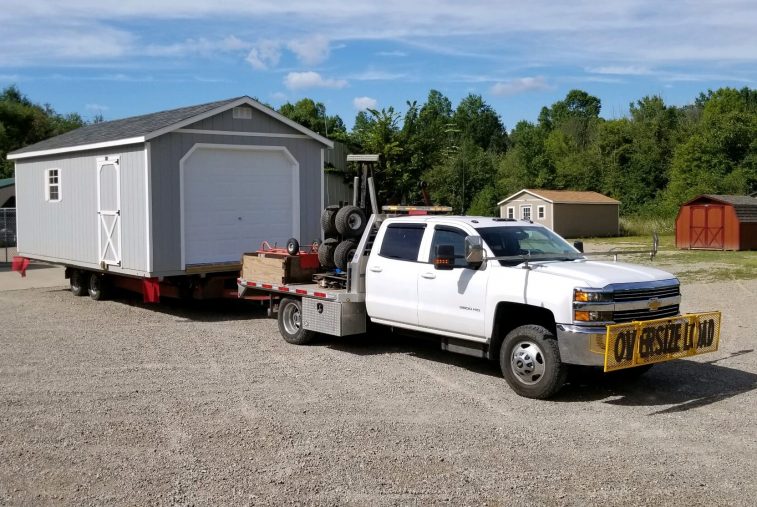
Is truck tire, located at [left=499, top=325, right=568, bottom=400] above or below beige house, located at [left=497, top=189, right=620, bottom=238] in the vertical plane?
below

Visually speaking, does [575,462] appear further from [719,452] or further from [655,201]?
[655,201]

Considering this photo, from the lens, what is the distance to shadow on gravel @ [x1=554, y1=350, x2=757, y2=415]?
8.07 m

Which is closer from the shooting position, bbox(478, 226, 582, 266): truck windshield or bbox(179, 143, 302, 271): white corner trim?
bbox(478, 226, 582, 266): truck windshield

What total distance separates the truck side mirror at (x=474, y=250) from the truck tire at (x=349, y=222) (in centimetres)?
294

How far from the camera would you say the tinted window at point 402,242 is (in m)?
9.71

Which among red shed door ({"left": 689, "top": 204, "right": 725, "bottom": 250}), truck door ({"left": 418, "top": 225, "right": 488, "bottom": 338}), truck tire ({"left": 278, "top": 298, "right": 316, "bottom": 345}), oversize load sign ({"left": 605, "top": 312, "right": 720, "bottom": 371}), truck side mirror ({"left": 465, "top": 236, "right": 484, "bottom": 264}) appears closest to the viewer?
oversize load sign ({"left": 605, "top": 312, "right": 720, "bottom": 371})

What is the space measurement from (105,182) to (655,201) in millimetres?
52512

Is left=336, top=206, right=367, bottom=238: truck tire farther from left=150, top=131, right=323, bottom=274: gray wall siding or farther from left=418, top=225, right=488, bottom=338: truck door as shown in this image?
left=150, top=131, right=323, bottom=274: gray wall siding

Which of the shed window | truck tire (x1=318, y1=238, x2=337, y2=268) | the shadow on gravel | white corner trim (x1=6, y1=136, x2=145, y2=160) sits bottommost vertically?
the shadow on gravel

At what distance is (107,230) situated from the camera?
14.7 m

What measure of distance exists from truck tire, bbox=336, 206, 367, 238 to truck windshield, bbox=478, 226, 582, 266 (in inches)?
101

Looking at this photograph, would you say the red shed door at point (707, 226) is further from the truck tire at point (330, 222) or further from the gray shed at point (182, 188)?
the truck tire at point (330, 222)

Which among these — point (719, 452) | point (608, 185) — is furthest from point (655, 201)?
point (719, 452)

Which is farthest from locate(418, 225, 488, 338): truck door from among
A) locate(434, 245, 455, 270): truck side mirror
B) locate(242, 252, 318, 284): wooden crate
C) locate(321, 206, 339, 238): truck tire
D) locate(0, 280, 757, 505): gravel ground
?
locate(242, 252, 318, 284): wooden crate
